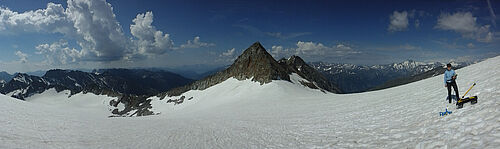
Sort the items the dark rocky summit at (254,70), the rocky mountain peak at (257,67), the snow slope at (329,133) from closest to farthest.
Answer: the snow slope at (329,133), the rocky mountain peak at (257,67), the dark rocky summit at (254,70)

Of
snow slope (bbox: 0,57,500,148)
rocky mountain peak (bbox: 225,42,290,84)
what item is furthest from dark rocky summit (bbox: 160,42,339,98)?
snow slope (bbox: 0,57,500,148)

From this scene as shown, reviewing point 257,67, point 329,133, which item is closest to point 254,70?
point 257,67

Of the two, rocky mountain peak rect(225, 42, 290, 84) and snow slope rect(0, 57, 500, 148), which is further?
rocky mountain peak rect(225, 42, 290, 84)

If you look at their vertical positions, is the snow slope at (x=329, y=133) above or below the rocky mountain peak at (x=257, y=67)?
below

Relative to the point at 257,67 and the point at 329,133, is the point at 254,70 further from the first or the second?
the point at 329,133

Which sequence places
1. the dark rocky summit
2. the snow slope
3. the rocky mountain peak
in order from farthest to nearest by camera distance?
the dark rocky summit < the rocky mountain peak < the snow slope

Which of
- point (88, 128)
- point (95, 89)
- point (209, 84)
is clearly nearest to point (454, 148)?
point (88, 128)

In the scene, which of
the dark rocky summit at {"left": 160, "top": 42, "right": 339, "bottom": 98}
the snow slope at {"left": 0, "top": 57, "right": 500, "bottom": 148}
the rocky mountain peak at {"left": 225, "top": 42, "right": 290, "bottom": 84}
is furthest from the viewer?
the dark rocky summit at {"left": 160, "top": 42, "right": 339, "bottom": 98}

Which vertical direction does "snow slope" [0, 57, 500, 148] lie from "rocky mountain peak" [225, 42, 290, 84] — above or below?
below

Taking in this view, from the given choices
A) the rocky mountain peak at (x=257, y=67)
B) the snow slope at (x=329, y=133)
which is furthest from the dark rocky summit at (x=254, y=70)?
the snow slope at (x=329, y=133)

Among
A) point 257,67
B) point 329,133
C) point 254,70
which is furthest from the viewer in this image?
point 254,70

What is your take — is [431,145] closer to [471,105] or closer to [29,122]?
[471,105]

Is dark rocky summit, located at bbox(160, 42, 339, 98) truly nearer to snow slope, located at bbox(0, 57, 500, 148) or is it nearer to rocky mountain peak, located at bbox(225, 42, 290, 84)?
rocky mountain peak, located at bbox(225, 42, 290, 84)

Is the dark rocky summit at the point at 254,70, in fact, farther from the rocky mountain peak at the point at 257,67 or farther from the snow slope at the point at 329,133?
the snow slope at the point at 329,133
